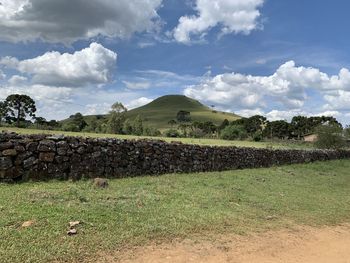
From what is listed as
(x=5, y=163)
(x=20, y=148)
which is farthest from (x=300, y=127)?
(x=5, y=163)

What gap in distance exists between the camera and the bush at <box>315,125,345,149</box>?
4909cm

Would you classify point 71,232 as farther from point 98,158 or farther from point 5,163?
point 98,158

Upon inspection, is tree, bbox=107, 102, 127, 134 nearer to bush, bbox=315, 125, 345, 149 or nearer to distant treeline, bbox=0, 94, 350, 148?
distant treeline, bbox=0, 94, 350, 148

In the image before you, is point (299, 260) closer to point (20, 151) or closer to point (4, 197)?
point (4, 197)

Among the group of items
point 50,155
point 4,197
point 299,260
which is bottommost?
point 299,260

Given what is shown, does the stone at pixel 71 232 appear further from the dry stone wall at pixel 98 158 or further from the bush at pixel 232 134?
the bush at pixel 232 134

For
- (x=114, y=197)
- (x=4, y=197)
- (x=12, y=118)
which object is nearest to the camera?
(x=4, y=197)

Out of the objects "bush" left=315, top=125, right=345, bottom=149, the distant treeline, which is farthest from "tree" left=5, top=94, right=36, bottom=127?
"bush" left=315, top=125, right=345, bottom=149

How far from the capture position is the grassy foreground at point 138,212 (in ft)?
23.5

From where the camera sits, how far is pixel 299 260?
26.0ft

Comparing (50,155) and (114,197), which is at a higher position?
(50,155)

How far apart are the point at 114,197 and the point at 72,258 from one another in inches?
172

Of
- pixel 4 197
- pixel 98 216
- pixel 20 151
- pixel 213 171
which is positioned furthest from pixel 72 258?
pixel 213 171

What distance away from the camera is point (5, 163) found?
11883 mm
